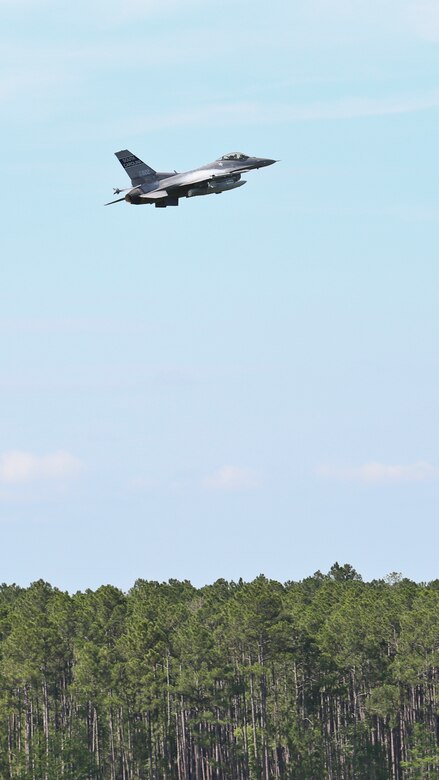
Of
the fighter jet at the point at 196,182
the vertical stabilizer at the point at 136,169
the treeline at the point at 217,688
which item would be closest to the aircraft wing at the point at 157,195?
the fighter jet at the point at 196,182

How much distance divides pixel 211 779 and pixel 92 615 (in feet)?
53.4

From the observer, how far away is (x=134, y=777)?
11500 cm

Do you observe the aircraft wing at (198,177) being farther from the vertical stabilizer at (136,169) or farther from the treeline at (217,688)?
the treeline at (217,688)

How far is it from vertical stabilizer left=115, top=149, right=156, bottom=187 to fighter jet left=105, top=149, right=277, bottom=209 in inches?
45.4

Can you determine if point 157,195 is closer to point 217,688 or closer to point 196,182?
point 196,182

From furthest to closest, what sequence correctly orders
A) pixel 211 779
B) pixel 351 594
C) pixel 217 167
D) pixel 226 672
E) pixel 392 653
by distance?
pixel 351 594
pixel 392 653
pixel 211 779
pixel 226 672
pixel 217 167

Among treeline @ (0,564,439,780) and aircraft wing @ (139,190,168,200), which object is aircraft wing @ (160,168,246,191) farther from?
treeline @ (0,564,439,780)

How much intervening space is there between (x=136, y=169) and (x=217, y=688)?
47393 mm

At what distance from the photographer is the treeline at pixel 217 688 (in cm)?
10975

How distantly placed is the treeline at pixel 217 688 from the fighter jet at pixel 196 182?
38123 mm

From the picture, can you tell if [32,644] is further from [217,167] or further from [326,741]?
[217,167]

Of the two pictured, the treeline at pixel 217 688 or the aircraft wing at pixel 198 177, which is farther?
the treeline at pixel 217 688

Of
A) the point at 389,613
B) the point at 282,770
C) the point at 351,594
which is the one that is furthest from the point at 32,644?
the point at 351,594

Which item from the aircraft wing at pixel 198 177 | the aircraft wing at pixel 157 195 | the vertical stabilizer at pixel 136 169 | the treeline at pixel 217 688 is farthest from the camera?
the treeline at pixel 217 688
